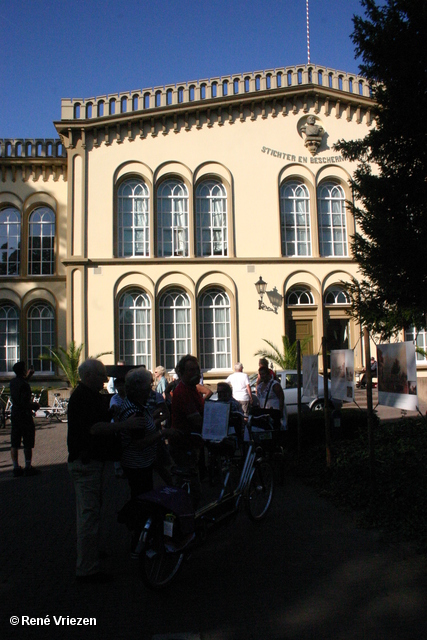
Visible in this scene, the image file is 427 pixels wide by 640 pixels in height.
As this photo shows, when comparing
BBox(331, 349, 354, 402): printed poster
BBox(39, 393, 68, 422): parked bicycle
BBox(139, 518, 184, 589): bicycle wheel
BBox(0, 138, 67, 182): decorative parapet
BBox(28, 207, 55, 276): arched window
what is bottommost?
BBox(39, 393, 68, 422): parked bicycle

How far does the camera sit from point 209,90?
23.5 metres

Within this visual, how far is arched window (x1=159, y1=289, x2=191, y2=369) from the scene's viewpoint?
75.7ft

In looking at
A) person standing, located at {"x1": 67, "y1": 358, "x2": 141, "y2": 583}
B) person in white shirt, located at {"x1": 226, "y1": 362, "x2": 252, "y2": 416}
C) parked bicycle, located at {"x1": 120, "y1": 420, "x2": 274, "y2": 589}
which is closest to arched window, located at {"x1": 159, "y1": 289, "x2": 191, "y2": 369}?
person in white shirt, located at {"x1": 226, "y1": 362, "x2": 252, "y2": 416}

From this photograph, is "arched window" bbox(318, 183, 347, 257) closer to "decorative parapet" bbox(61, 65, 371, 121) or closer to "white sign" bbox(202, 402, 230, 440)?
"decorative parapet" bbox(61, 65, 371, 121)

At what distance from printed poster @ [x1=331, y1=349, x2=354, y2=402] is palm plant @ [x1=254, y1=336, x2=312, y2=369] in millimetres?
12814

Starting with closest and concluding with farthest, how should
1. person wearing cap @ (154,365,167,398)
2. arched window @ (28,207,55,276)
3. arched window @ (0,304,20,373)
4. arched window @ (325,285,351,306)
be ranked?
person wearing cap @ (154,365,167,398)
arched window @ (325,285,351,306)
arched window @ (0,304,20,373)
arched window @ (28,207,55,276)

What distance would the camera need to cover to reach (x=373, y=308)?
10.2 metres

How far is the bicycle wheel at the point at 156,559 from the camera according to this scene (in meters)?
4.49

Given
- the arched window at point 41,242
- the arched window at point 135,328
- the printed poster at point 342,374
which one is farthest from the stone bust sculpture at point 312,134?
the printed poster at point 342,374

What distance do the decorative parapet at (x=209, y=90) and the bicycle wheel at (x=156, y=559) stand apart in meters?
21.1

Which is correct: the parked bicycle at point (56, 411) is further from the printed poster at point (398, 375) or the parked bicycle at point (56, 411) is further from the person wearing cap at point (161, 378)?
the printed poster at point (398, 375)

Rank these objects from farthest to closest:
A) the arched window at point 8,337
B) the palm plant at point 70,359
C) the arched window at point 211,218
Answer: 1. the arched window at point 8,337
2. the arched window at point 211,218
3. the palm plant at point 70,359

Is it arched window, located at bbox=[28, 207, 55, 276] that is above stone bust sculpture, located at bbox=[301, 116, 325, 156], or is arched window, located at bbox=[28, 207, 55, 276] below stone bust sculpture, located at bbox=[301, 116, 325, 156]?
below

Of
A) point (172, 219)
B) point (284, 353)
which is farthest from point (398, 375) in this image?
point (172, 219)
